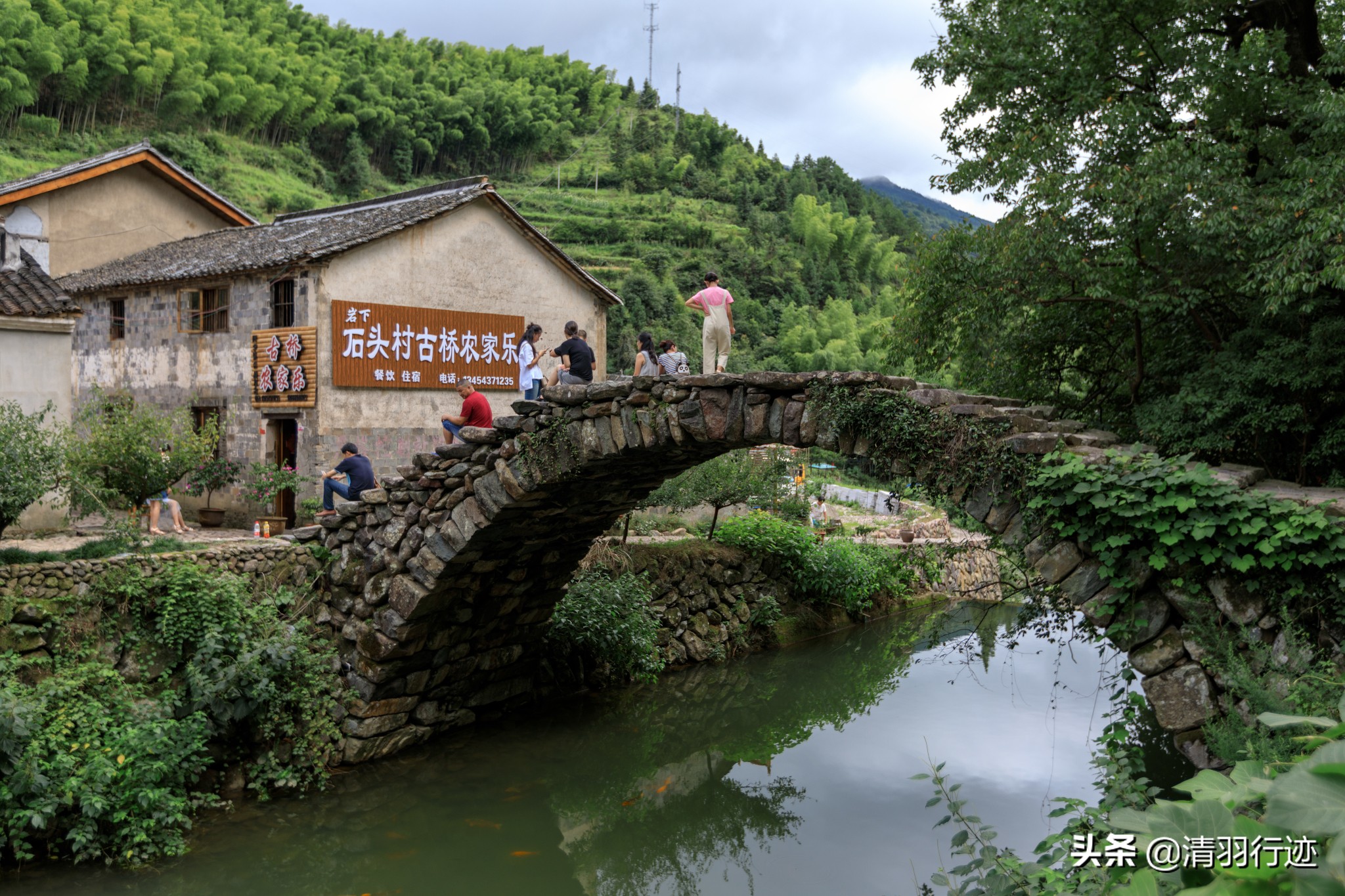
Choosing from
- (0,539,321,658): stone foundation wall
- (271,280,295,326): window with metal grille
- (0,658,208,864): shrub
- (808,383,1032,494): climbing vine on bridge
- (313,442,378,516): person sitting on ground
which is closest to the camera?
(808,383,1032,494): climbing vine on bridge

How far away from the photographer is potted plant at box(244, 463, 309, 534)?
13.5 meters

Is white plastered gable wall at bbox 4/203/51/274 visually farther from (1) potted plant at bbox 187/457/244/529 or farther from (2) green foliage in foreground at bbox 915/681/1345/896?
(2) green foliage in foreground at bbox 915/681/1345/896

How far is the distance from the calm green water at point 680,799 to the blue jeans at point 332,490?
3.06m

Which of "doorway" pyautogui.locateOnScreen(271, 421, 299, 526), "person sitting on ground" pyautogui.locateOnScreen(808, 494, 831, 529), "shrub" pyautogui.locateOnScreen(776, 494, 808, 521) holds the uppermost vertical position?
"doorway" pyautogui.locateOnScreen(271, 421, 299, 526)

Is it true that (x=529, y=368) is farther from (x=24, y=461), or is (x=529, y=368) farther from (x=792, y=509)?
(x=792, y=509)

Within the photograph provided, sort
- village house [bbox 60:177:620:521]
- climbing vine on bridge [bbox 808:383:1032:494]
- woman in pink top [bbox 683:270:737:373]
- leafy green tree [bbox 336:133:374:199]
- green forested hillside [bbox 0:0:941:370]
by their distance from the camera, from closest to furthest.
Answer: climbing vine on bridge [bbox 808:383:1032:494] → woman in pink top [bbox 683:270:737:373] → village house [bbox 60:177:620:521] → green forested hillside [bbox 0:0:941:370] → leafy green tree [bbox 336:133:374:199]

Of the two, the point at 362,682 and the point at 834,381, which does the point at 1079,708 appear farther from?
the point at 362,682

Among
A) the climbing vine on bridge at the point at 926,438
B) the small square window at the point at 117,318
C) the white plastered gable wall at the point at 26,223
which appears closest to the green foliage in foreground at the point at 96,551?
the climbing vine on bridge at the point at 926,438

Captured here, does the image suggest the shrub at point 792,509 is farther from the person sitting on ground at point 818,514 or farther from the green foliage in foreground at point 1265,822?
the green foliage in foreground at point 1265,822

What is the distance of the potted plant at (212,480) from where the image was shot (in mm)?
14422

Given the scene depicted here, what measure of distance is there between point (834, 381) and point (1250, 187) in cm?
389

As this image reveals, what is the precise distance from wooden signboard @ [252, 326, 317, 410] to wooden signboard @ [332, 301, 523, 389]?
0.34m

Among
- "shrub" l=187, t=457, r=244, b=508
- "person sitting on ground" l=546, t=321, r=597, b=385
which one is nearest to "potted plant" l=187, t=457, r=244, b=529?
"shrub" l=187, t=457, r=244, b=508

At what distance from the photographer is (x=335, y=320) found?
13.8 meters
